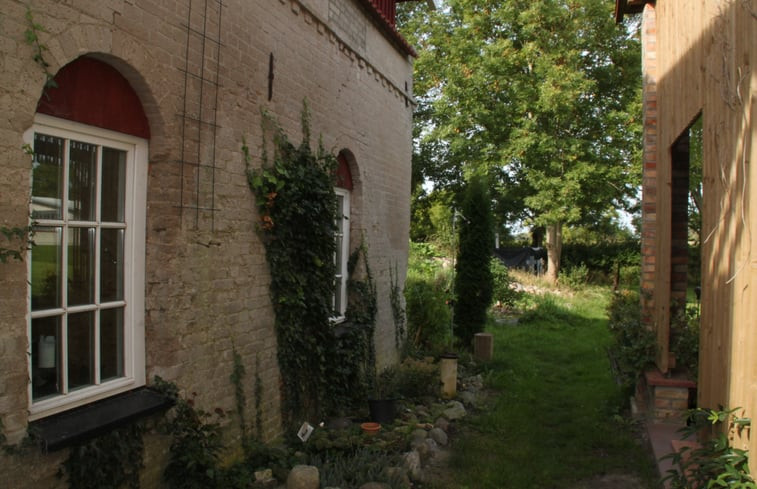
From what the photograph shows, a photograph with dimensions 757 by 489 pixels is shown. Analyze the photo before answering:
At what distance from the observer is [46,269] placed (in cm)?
332

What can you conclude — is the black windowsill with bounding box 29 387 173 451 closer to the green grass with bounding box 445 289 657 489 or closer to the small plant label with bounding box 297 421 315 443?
the small plant label with bounding box 297 421 315 443

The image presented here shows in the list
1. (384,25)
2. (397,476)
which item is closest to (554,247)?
(384,25)

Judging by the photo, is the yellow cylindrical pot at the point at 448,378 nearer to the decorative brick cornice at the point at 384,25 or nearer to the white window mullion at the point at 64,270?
the decorative brick cornice at the point at 384,25

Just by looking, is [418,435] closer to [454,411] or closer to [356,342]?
[454,411]

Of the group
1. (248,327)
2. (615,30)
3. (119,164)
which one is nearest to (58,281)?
(119,164)

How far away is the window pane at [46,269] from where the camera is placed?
3246mm

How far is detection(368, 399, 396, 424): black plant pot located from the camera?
6.48 m

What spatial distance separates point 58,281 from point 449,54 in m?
23.8

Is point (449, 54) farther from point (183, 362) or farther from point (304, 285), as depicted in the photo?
point (183, 362)

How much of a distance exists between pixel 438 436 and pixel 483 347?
4.88 metres

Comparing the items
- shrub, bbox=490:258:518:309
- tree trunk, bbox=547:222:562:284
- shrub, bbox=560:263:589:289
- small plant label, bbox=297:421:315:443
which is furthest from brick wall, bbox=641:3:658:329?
tree trunk, bbox=547:222:562:284

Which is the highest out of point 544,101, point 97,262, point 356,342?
point 544,101

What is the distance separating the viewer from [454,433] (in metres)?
6.68

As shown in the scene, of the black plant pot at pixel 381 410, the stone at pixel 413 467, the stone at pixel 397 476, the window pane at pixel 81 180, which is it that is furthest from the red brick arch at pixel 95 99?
the black plant pot at pixel 381 410
